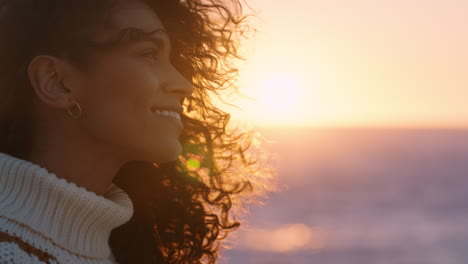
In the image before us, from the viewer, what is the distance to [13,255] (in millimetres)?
2115

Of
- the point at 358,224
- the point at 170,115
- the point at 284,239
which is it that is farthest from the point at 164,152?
the point at 358,224

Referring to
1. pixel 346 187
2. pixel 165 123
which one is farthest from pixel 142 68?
pixel 346 187

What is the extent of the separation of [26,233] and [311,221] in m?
16.7

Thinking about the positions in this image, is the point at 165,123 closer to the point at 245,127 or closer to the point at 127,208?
the point at 127,208

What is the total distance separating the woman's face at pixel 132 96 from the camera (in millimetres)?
2529

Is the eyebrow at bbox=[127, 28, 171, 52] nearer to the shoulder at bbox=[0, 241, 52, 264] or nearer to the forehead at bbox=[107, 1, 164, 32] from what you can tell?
the forehead at bbox=[107, 1, 164, 32]

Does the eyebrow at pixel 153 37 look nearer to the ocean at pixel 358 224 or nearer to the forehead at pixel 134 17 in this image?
the forehead at pixel 134 17

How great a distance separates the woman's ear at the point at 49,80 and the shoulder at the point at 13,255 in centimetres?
59

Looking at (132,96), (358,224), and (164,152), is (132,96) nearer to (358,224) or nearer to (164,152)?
(164,152)

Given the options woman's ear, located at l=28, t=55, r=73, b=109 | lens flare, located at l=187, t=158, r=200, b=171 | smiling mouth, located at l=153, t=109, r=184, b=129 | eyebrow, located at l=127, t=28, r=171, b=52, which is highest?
eyebrow, located at l=127, t=28, r=171, b=52

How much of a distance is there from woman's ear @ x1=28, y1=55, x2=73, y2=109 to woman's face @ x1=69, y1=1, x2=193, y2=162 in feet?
0.22

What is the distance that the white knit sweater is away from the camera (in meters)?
2.29

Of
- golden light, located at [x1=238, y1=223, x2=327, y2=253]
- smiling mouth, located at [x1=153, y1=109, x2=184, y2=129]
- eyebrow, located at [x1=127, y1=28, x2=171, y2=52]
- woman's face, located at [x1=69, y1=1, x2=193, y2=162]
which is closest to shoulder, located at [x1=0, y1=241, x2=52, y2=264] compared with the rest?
woman's face, located at [x1=69, y1=1, x2=193, y2=162]

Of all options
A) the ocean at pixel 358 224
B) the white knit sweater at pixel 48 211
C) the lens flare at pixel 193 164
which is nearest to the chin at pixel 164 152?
the white knit sweater at pixel 48 211
